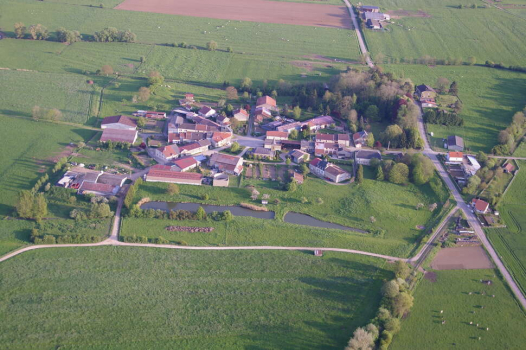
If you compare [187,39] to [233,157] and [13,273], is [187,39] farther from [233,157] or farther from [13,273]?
[13,273]

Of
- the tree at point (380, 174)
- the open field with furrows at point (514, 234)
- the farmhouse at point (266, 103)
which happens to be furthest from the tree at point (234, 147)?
the open field with furrows at point (514, 234)

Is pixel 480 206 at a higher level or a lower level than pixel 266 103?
higher

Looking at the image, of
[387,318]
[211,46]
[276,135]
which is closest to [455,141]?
[276,135]

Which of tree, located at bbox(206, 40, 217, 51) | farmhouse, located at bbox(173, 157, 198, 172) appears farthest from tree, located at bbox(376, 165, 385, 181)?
tree, located at bbox(206, 40, 217, 51)

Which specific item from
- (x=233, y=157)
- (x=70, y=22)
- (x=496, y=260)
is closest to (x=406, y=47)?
(x=233, y=157)

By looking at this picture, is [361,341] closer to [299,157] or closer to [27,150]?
[299,157]

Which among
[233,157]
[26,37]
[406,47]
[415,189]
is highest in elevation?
[406,47]
